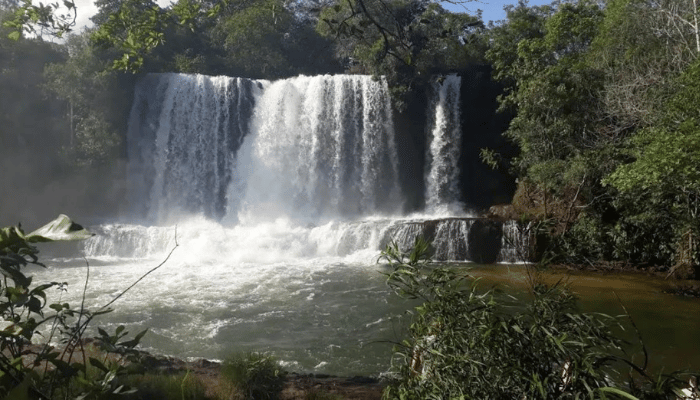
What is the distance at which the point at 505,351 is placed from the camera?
2189mm

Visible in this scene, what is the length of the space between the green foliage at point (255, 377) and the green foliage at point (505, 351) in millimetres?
2362

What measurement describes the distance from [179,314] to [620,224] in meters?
10.8

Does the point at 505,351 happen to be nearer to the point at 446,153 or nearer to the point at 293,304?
A: the point at 293,304

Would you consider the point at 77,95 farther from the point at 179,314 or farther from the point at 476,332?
the point at 476,332

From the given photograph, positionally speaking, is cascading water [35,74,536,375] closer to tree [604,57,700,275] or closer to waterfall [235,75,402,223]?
waterfall [235,75,402,223]

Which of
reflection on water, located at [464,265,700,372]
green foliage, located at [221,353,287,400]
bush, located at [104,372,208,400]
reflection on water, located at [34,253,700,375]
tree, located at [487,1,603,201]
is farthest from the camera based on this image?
tree, located at [487,1,603,201]

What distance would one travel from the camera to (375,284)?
39.7 feet

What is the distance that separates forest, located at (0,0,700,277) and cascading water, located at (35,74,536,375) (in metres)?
1.57

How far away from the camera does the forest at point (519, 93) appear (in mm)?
9477

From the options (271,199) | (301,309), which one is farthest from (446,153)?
(301,309)

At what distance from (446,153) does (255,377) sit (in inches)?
658

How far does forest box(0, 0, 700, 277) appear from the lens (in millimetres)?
9477

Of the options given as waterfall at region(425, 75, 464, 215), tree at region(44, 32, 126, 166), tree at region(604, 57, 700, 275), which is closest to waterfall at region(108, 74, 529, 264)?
waterfall at region(425, 75, 464, 215)

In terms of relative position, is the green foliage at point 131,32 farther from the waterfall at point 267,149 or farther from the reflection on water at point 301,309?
the waterfall at point 267,149
